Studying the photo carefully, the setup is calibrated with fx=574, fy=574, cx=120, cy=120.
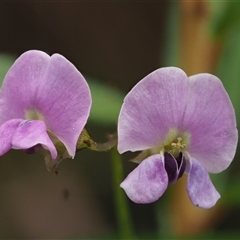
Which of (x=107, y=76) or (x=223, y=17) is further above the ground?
(x=223, y=17)

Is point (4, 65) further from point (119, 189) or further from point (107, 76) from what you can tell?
point (107, 76)

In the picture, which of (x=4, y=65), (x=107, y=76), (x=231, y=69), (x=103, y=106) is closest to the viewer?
(x=4, y=65)

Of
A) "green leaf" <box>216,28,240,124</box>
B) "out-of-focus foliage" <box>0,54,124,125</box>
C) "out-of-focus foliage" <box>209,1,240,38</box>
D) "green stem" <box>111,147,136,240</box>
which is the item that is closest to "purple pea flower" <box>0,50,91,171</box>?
"green stem" <box>111,147,136,240</box>

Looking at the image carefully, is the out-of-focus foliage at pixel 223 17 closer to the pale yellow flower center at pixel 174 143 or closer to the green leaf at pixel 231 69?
the green leaf at pixel 231 69

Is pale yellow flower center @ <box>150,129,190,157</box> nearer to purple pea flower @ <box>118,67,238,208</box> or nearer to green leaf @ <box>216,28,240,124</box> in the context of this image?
purple pea flower @ <box>118,67,238,208</box>

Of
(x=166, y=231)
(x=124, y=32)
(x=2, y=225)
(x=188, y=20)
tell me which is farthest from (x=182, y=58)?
(x=2, y=225)

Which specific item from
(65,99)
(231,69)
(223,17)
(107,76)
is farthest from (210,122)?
(107,76)

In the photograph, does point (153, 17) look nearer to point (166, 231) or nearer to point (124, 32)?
point (124, 32)
